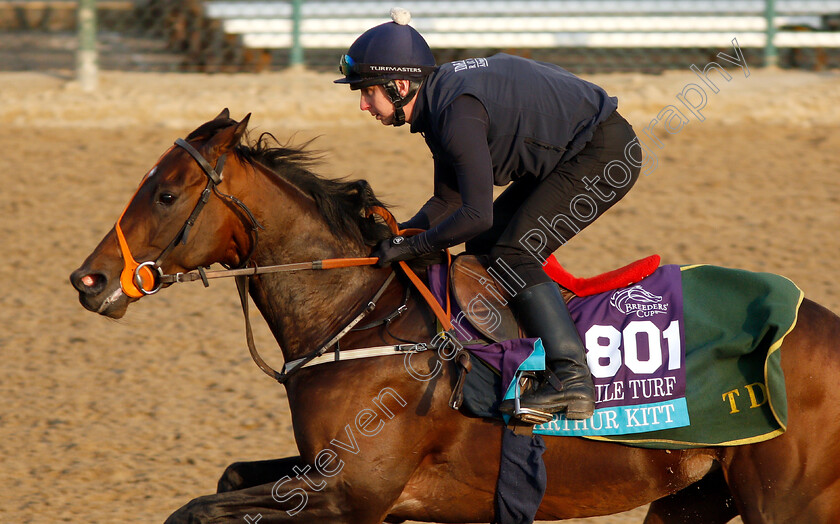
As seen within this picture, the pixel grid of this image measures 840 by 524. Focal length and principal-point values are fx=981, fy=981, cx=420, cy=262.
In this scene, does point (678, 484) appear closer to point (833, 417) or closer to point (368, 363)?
point (833, 417)

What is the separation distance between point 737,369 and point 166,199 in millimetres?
2016

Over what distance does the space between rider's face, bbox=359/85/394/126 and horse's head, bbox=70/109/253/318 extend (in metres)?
0.46

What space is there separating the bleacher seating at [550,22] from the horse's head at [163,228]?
7.30 meters

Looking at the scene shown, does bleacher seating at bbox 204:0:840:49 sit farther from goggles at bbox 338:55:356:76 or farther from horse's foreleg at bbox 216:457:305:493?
horse's foreleg at bbox 216:457:305:493

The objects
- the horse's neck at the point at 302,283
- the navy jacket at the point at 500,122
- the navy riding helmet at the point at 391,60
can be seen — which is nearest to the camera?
the navy jacket at the point at 500,122

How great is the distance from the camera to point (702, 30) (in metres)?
10.5

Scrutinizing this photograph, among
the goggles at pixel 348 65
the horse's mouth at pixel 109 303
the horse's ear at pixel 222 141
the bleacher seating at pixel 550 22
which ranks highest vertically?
the bleacher seating at pixel 550 22

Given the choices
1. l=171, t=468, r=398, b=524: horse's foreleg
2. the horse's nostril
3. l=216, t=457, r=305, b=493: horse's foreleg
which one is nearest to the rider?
l=171, t=468, r=398, b=524: horse's foreleg

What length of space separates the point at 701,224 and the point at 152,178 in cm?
551

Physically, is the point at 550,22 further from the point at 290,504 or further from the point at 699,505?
the point at 290,504

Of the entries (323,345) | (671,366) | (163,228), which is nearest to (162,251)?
(163,228)

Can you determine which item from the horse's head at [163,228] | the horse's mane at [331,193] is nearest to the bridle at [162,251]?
the horse's head at [163,228]

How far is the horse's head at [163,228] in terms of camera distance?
129 inches

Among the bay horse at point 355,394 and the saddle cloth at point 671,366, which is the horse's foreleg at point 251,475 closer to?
the bay horse at point 355,394
